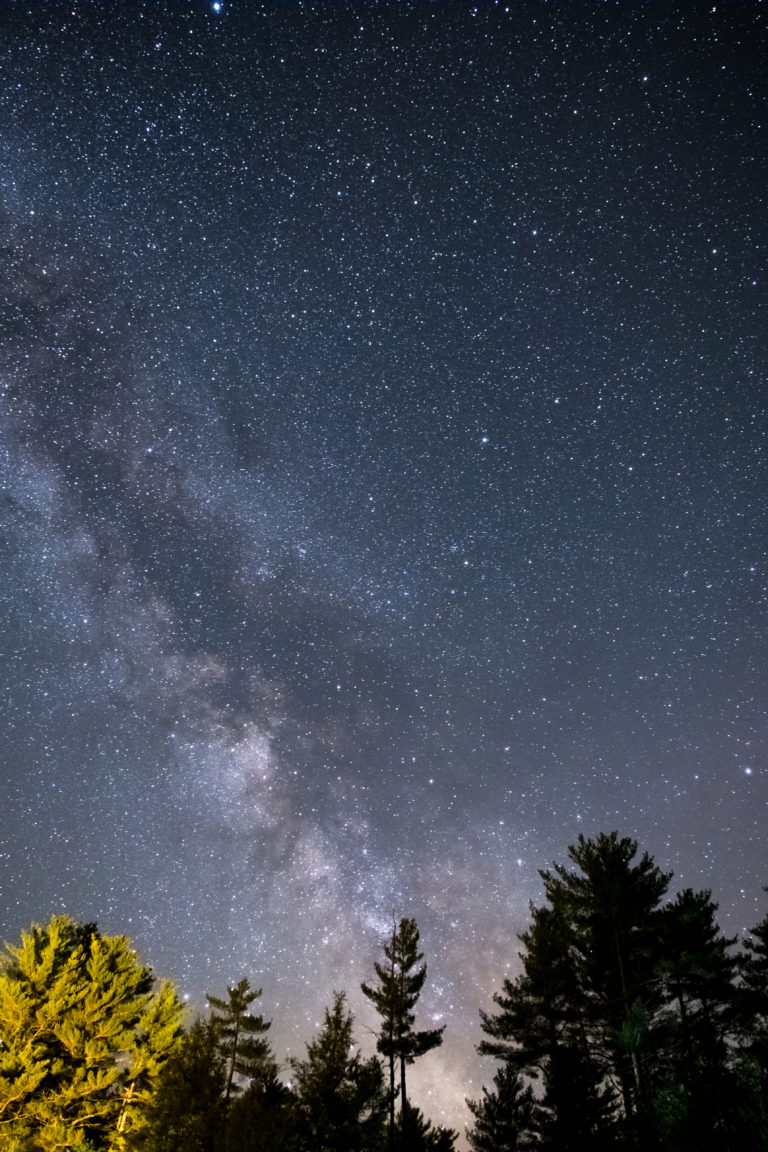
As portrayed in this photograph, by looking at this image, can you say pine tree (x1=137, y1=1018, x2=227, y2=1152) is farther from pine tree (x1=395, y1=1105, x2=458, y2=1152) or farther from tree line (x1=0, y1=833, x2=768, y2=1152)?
pine tree (x1=395, y1=1105, x2=458, y2=1152)

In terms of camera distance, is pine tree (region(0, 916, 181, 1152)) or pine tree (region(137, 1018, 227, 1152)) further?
pine tree (region(0, 916, 181, 1152))

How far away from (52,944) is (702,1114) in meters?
21.3

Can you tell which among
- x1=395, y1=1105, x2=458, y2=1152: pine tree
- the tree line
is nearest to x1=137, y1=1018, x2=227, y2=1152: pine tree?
the tree line

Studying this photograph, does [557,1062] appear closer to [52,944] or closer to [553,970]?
[553,970]

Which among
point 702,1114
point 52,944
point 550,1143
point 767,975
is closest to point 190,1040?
point 52,944

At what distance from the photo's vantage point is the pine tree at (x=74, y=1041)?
17844 millimetres

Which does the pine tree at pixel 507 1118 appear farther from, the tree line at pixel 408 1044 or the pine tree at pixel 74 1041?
the pine tree at pixel 74 1041

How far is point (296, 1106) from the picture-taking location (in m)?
18.9

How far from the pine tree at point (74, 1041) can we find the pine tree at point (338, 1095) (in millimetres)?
5720

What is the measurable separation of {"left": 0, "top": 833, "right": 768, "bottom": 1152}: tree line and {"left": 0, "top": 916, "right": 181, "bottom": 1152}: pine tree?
6 centimetres

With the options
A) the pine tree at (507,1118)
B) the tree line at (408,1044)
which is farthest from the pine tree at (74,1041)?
the pine tree at (507,1118)

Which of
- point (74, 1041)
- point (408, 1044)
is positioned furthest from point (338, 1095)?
point (74, 1041)

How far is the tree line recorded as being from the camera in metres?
17.2

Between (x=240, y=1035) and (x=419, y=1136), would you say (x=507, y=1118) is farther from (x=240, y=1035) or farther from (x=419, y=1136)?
(x=240, y=1035)
